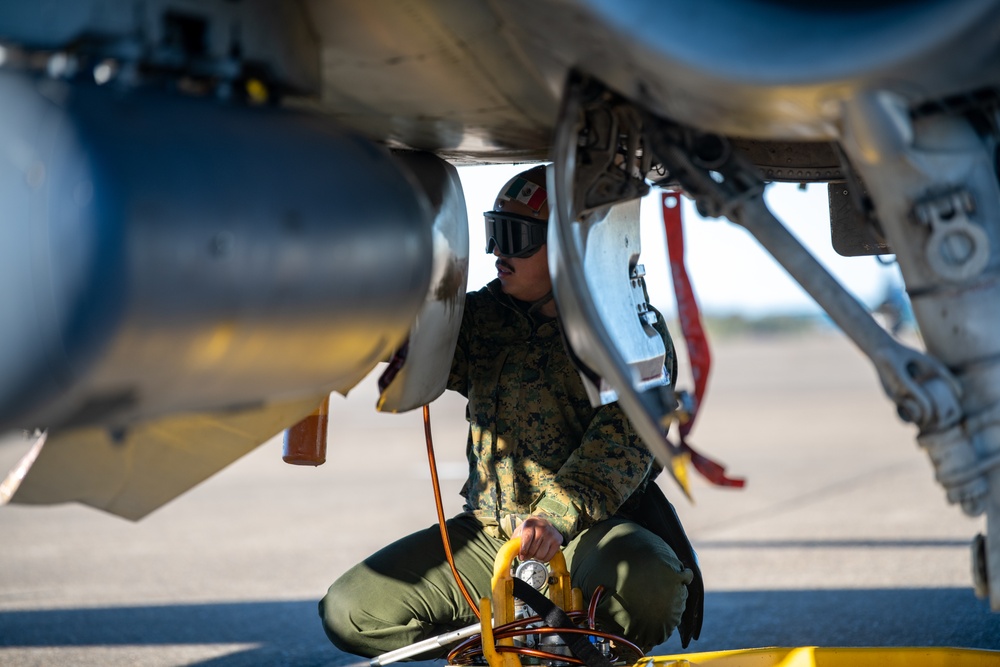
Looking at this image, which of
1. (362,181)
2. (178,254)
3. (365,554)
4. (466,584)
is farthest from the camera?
(365,554)

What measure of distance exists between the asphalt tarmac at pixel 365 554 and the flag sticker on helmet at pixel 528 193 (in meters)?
1.47

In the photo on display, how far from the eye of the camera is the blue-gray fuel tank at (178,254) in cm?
147

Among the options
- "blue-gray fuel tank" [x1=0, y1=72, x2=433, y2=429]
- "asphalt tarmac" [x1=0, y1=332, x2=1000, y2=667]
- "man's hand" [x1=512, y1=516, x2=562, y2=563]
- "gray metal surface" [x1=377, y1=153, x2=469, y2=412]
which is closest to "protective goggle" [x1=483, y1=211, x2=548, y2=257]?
"gray metal surface" [x1=377, y1=153, x2=469, y2=412]

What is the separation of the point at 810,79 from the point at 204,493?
7.88 metres

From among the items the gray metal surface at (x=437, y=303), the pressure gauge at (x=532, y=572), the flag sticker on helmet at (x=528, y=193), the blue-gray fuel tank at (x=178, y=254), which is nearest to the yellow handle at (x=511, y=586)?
the pressure gauge at (x=532, y=572)

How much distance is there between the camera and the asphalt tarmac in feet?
13.2

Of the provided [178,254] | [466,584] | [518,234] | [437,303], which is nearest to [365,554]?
[466,584]

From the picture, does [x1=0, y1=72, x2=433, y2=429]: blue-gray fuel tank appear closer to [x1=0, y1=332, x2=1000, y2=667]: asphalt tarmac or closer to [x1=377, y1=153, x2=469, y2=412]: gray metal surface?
[x1=377, y1=153, x2=469, y2=412]: gray metal surface

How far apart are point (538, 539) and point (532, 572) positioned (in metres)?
0.11

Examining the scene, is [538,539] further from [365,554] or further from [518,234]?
[365,554]

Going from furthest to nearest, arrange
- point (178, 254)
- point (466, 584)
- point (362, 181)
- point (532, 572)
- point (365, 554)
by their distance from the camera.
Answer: point (365, 554), point (466, 584), point (532, 572), point (362, 181), point (178, 254)

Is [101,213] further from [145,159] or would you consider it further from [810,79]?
[810,79]

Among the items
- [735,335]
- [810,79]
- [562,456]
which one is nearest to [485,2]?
[810,79]

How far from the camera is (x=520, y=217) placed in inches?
118
